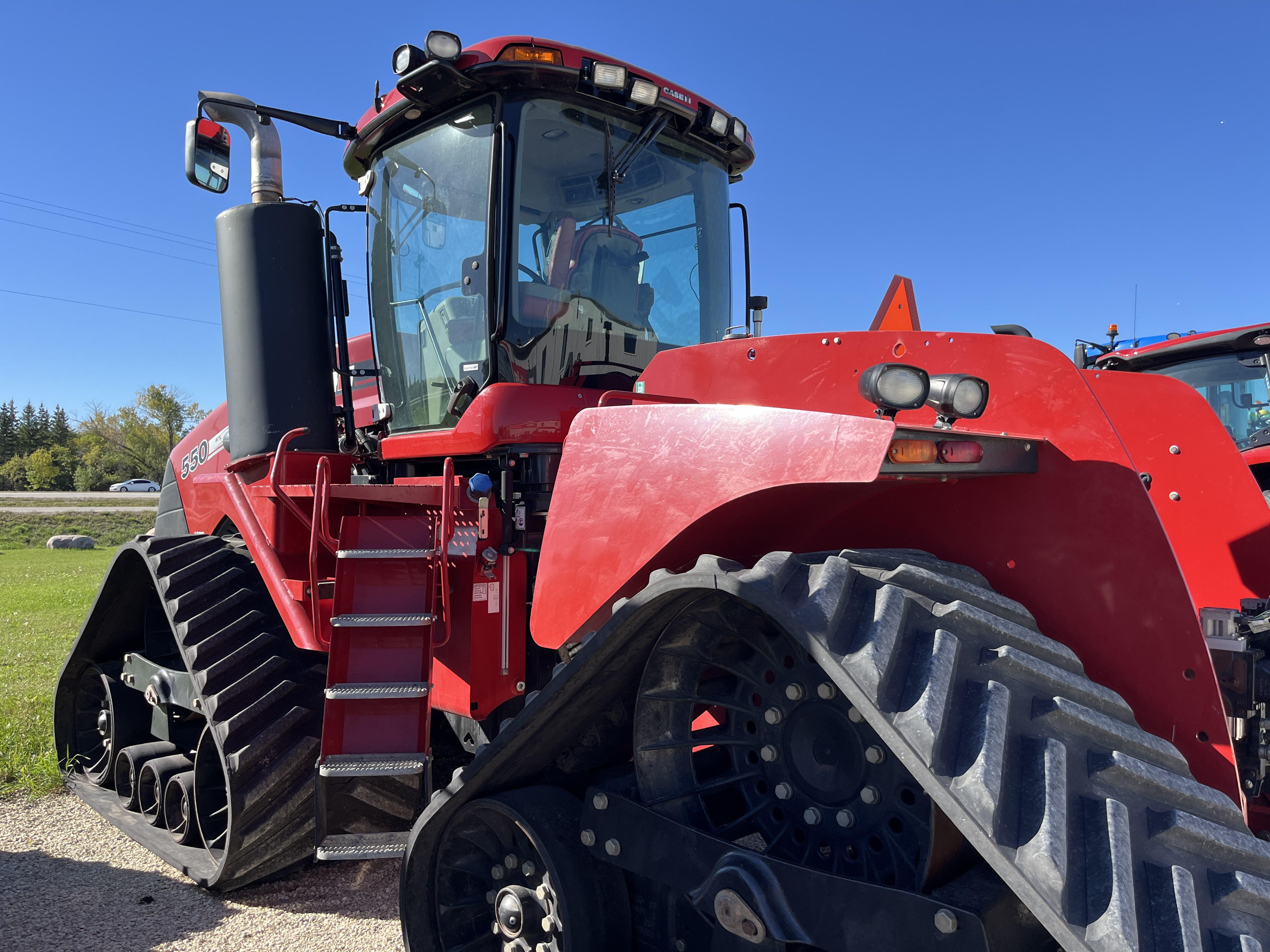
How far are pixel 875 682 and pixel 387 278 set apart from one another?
9.66 feet

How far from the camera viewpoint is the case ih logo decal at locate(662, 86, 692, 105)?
135 inches

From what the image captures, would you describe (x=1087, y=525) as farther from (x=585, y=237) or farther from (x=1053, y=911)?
(x=585, y=237)

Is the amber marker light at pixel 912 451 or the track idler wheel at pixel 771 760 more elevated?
the amber marker light at pixel 912 451

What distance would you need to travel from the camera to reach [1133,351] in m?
7.09

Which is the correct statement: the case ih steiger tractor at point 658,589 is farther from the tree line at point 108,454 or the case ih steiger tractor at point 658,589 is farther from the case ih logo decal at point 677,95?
the tree line at point 108,454

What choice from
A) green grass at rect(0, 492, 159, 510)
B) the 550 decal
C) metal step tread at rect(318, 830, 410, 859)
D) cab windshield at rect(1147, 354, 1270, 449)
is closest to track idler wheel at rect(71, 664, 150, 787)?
the 550 decal

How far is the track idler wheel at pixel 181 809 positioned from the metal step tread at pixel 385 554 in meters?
1.46

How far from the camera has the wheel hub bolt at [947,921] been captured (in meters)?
1.49

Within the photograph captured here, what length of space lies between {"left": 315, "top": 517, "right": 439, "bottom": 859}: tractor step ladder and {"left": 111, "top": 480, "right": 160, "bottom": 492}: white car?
5840 cm

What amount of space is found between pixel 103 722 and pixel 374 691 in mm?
2890

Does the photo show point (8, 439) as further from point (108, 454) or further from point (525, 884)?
point (525, 884)

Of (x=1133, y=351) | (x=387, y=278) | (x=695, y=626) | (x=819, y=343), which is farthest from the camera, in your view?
(x=1133, y=351)

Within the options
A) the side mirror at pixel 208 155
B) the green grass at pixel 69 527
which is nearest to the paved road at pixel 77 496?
the green grass at pixel 69 527

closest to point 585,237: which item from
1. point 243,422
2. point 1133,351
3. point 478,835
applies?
point 243,422
